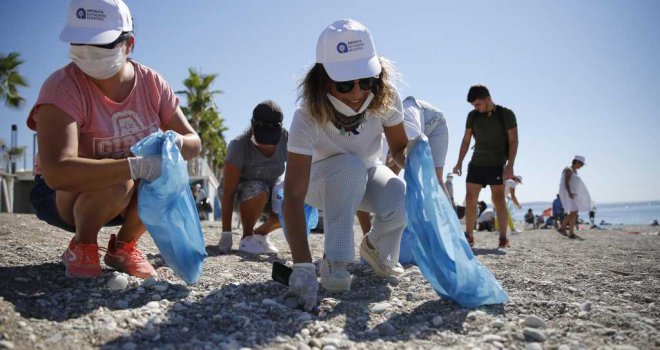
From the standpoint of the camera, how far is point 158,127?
2.64m

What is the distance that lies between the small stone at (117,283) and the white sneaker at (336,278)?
1.03m

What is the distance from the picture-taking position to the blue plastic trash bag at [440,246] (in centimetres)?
217

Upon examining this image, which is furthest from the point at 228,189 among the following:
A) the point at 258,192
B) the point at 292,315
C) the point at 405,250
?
the point at 292,315

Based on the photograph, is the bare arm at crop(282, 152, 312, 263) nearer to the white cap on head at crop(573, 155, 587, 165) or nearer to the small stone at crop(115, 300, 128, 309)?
the small stone at crop(115, 300, 128, 309)

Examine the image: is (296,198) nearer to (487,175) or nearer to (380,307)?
(380,307)

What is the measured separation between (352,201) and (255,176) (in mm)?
2280

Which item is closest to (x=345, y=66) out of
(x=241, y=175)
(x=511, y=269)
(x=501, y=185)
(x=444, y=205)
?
(x=444, y=205)

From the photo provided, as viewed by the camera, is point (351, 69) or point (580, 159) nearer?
point (351, 69)

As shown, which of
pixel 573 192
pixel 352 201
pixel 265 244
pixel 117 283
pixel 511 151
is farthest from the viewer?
pixel 573 192

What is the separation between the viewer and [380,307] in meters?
2.19

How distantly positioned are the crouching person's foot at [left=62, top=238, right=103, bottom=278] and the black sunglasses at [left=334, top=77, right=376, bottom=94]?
5.21 feet

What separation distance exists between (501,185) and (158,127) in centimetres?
442

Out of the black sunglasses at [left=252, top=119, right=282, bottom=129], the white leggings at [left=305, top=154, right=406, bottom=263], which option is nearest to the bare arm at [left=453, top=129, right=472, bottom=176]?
the black sunglasses at [left=252, top=119, right=282, bottom=129]

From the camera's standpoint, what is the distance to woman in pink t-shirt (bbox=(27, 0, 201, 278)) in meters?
2.19
